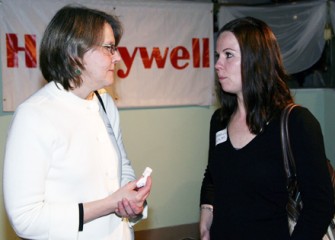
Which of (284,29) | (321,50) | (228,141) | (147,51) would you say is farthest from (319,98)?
(228,141)

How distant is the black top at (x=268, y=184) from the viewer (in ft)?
5.35

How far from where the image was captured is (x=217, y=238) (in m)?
1.91

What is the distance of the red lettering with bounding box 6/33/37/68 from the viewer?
12.5 ft

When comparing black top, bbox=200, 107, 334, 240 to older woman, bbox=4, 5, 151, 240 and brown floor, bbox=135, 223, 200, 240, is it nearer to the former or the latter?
older woman, bbox=4, 5, 151, 240

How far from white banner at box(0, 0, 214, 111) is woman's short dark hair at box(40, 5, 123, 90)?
224 cm

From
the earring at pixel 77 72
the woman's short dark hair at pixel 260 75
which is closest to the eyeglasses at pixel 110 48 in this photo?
the earring at pixel 77 72

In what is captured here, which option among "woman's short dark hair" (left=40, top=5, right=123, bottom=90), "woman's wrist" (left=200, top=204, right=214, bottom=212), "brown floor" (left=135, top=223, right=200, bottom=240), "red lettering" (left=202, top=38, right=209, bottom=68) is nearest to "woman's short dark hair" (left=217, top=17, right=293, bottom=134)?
"woman's wrist" (left=200, top=204, right=214, bottom=212)

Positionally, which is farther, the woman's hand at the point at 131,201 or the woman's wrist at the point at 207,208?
the woman's wrist at the point at 207,208

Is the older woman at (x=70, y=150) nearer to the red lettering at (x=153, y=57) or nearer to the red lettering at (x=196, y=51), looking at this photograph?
the red lettering at (x=153, y=57)

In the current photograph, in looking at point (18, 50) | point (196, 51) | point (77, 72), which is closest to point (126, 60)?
point (196, 51)

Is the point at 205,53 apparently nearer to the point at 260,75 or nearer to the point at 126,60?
the point at 126,60

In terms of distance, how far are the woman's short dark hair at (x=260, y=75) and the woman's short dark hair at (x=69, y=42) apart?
584mm

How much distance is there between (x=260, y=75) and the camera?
1.78 metres

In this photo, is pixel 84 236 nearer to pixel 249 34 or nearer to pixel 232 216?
pixel 232 216
